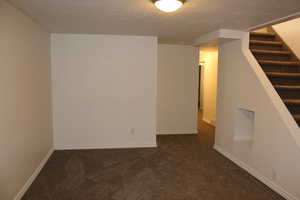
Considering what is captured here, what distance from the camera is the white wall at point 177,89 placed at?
5285 mm

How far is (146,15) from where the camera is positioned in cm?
275

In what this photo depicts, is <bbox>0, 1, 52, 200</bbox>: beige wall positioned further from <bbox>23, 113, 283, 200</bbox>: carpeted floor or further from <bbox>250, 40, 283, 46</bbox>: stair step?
<bbox>250, 40, 283, 46</bbox>: stair step

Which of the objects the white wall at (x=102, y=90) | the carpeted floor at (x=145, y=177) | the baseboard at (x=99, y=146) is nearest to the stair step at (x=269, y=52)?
the white wall at (x=102, y=90)

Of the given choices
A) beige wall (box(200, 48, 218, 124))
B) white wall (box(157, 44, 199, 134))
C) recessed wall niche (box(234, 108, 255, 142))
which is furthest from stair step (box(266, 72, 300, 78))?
beige wall (box(200, 48, 218, 124))

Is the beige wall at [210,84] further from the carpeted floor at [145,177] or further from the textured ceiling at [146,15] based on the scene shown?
the textured ceiling at [146,15]

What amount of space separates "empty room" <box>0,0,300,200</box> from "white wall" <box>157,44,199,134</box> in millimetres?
28

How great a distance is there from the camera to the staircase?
10.8 ft

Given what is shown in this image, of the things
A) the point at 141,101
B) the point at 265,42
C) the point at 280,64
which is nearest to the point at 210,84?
the point at 265,42

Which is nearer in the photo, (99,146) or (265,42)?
(265,42)

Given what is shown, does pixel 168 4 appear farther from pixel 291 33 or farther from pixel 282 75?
pixel 291 33

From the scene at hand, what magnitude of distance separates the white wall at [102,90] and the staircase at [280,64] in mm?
2125

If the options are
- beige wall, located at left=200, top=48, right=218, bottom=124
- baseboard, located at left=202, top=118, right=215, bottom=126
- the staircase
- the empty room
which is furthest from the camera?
baseboard, located at left=202, top=118, right=215, bottom=126

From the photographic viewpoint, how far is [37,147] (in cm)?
316

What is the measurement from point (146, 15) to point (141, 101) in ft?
6.36
